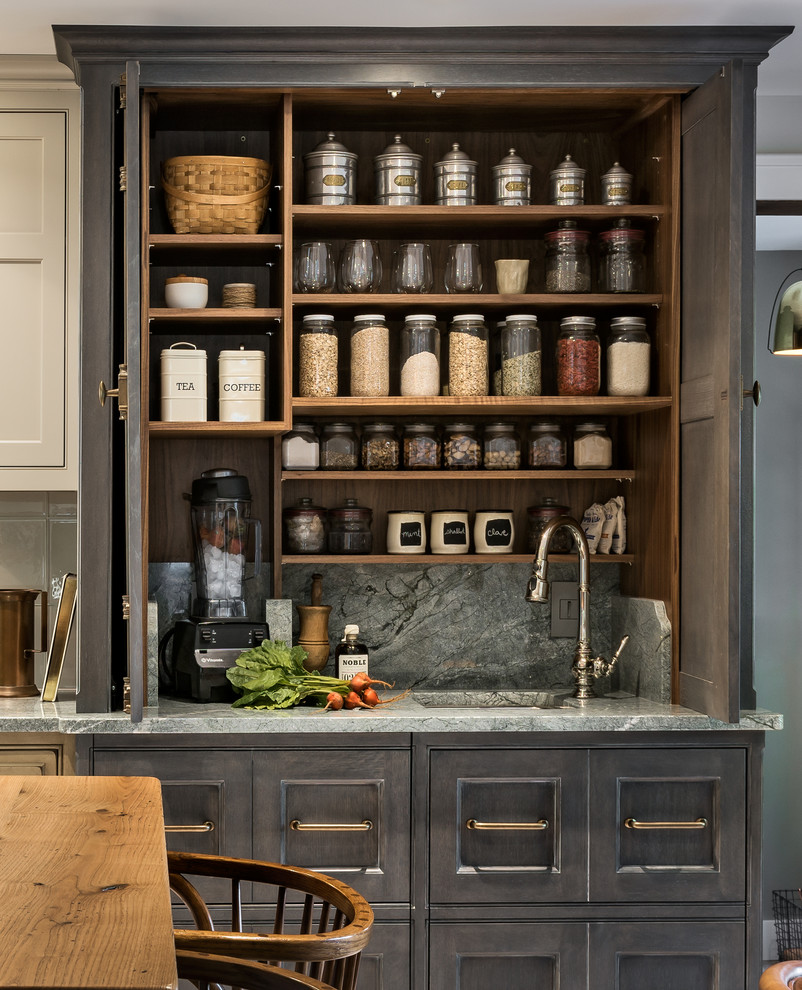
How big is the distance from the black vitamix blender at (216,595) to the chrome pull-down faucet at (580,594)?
741 millimetres

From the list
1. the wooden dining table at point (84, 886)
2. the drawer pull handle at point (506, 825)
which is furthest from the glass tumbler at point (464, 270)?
the wooden dining table at point (84, 886)

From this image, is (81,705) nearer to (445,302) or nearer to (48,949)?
(445,302)

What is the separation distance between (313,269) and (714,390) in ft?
3.54

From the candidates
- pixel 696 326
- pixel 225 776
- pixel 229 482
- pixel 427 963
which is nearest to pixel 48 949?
pixel 225 776

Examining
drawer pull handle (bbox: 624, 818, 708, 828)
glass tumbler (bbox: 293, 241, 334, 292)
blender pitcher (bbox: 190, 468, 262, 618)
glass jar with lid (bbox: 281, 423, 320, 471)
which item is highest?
glass tumbler (bbox: 293, 241, 334, 292)

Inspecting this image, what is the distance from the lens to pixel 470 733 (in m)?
2.61

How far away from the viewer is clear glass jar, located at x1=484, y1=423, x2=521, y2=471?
3055 millimetres

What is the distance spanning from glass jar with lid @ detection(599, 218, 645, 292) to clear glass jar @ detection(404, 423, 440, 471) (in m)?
0.63

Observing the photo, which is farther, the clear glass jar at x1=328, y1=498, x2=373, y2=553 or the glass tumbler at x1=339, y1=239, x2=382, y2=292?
the clear glass jar at x1=328, y1=498, x2=373, y2=553

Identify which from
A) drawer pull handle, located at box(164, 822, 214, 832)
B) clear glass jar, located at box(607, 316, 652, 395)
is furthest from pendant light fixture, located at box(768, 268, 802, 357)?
drawer pull handle, located at box(164, 822, 214, 832)

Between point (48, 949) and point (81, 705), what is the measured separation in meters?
1.78

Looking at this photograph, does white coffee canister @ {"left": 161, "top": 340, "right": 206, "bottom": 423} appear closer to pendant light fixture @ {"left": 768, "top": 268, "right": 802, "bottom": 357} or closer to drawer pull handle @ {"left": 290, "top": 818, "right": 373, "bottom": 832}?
drawer pull handle @ {"left": 290, "top": 818, "right": 373, "bottom": 832}

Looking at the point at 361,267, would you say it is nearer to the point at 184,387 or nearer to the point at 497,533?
the point at 184,387

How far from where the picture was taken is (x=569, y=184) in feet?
9.62
